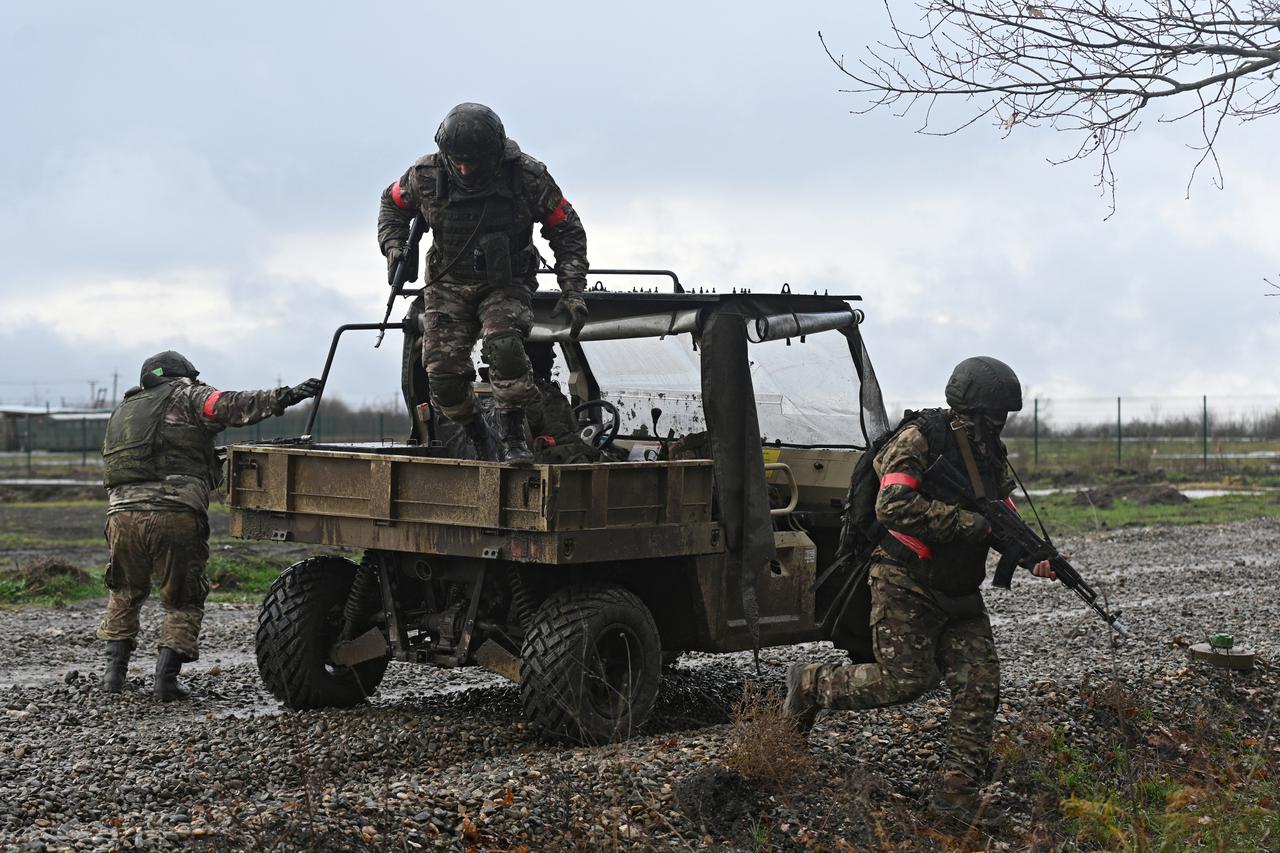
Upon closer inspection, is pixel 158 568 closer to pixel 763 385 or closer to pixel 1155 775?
pixel 763 385

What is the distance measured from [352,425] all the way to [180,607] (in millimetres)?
39205

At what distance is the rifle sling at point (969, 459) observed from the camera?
6227 millimetres

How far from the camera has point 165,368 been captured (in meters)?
8.91

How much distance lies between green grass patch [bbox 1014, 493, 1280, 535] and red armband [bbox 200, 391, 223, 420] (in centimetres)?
1513

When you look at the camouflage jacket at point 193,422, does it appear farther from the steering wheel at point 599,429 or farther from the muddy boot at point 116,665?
the steering wheel at point 599,429

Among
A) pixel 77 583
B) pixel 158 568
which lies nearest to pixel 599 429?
pixel 158 568

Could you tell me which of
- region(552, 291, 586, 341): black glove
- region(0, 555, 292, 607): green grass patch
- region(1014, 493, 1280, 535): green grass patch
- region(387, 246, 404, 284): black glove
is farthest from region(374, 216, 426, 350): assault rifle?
region(1014, 493, 1280, 535): green grass patch

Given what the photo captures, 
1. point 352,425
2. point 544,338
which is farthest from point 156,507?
point 352,425

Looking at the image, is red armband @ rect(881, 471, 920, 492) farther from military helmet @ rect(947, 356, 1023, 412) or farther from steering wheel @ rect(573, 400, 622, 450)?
steering wheel @ rect(573, 400, 622, 450)

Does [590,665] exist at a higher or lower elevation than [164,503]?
lower

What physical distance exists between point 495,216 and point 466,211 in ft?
0.50

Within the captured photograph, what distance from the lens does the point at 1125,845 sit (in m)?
5.37

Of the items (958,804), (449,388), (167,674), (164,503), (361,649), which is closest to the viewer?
(958,804)

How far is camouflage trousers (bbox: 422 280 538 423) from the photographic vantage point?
7727 mm
